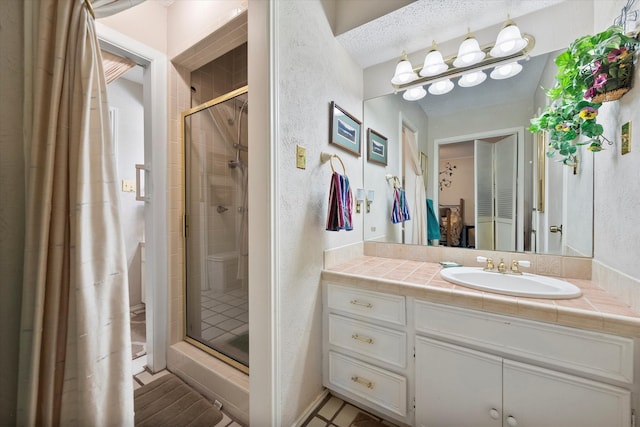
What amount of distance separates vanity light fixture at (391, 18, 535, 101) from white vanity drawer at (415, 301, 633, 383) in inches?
54.6

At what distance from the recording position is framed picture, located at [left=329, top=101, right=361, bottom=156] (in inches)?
59.9

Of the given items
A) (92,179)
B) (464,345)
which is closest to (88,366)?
(92,179)

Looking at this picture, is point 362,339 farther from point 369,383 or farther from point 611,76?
point 611,76

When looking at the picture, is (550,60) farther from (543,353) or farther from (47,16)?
(47,16)

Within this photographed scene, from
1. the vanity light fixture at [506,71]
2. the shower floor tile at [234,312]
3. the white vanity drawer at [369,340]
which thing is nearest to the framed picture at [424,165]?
the vanity light fixture at [506,71]

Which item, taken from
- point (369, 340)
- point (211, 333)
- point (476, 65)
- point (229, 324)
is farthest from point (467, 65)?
point (211, 333)

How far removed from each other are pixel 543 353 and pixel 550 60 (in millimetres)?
1473

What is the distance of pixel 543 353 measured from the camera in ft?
2.95

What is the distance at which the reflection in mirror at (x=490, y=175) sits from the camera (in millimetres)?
1313

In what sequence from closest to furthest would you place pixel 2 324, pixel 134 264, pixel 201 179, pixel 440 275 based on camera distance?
pixel 2 324 < pixel 440 275 < pixel 201 179 < pixel 134 264

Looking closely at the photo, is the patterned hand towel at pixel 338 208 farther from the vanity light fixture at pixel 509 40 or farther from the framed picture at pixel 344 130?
the vanity light fixture at pixel 509 40

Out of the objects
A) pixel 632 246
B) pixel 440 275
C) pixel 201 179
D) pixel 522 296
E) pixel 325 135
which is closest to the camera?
pixel 632 246

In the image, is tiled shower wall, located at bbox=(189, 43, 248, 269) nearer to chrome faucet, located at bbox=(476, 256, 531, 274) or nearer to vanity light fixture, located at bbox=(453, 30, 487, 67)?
vanity light fixture, located at bbox=(453, 30, 487, 67)

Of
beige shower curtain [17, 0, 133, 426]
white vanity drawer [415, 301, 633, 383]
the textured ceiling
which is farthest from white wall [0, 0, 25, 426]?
the textured ceiling
